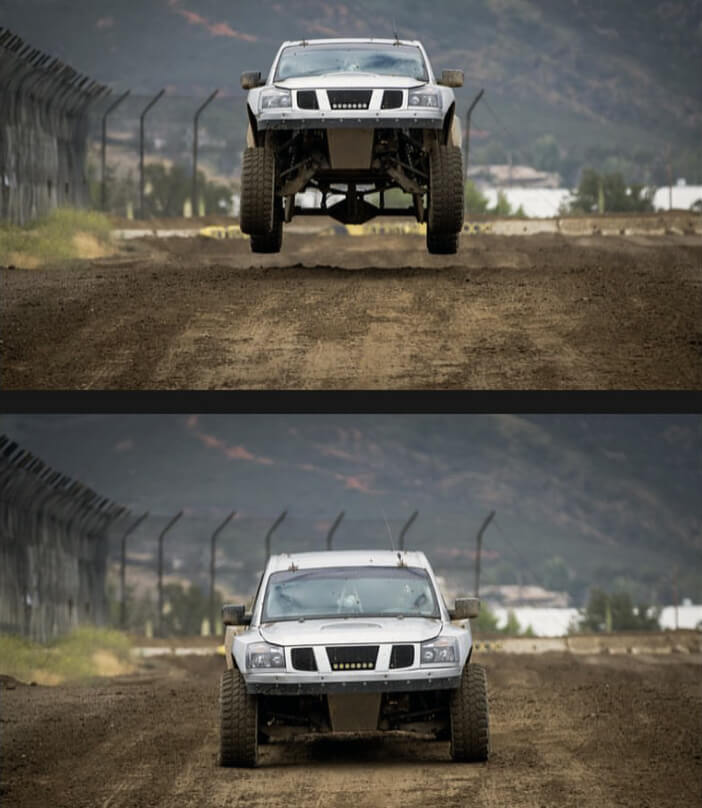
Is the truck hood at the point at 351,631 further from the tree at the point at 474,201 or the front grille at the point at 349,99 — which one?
the tree at the point at 474,201

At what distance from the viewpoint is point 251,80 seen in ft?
49.5

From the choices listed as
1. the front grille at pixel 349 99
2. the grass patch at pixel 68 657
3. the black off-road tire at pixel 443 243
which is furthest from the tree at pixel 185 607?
the front grille at pixel 349 99

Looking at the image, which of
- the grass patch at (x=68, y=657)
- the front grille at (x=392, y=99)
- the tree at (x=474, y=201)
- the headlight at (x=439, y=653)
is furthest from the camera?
the tree at (x=474, y=201)

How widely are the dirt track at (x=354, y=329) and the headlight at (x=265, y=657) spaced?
10.3ft

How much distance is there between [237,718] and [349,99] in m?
5.58

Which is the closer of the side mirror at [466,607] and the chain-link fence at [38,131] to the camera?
the side mirror at [466,607]

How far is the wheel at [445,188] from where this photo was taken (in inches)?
600

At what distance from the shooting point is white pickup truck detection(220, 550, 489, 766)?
1177 centimetres

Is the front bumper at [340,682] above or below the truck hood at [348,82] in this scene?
below

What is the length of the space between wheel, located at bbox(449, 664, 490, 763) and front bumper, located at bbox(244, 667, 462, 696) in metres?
0.34

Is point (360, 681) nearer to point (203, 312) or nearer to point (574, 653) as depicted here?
point (203, 312)

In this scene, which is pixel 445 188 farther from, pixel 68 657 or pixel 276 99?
pixel 68 657

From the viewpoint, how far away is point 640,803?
443 inches

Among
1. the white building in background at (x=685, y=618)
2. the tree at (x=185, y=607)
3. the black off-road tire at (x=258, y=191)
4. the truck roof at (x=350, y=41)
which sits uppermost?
the truck roof at (x=350, y=41)
